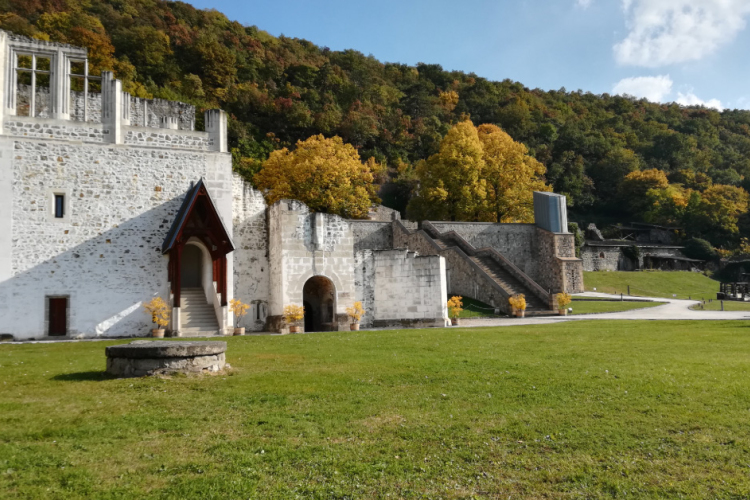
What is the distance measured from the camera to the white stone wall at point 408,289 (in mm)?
24969

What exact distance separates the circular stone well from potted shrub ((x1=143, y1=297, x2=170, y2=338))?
11.6 m

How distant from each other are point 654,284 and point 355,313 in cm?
3456

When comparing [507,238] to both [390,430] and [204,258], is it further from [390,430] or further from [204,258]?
[390,430]

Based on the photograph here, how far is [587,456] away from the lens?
19.9 ft

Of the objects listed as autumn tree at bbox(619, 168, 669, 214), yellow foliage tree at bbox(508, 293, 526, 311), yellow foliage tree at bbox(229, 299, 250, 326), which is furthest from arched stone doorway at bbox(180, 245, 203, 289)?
autumn tree at bbox(619, 168, 669, 214)

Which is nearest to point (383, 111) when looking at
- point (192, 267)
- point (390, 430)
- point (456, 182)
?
point (456, 182)

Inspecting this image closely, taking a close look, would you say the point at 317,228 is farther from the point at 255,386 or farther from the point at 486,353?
the point at 255,386

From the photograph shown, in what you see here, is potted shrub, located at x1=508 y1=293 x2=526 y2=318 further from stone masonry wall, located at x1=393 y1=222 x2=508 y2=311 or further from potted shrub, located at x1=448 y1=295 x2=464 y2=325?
potted shrub, located at x1=448 y1=295 x2=464 y2=325

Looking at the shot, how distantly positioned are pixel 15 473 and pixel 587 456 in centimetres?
563

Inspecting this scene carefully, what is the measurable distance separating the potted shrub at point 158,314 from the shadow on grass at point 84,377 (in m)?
10.9

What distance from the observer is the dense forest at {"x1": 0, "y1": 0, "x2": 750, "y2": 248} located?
208ft

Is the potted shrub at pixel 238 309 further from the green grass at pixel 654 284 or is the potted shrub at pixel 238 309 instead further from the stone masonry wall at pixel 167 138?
the green grass at pixel 654 284

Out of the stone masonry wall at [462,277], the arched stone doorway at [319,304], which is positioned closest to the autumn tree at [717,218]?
the stone masonry wall at [462,277]

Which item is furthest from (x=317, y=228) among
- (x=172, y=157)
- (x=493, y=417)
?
(x=493, y=417)
